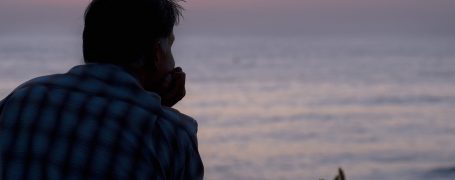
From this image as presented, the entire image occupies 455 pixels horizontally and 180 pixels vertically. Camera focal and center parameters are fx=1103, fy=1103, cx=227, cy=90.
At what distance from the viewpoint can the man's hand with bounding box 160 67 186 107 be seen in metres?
2.34

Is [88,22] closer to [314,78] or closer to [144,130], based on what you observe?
[144,130]

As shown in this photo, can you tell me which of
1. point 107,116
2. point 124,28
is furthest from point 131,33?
point 107,116

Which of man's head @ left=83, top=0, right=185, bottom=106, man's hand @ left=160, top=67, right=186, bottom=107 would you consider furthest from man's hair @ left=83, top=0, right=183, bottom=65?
man's hand @ left=160, top=67, right=186, bottom=107

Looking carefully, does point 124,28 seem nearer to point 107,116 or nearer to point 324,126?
point 107,116

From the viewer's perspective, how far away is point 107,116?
219cm

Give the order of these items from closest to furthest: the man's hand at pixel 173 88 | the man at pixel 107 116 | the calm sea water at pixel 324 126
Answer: the man at pixel 107 116 < the man's hand at pixel 173 88 < the calm sea water at pixel 324 126

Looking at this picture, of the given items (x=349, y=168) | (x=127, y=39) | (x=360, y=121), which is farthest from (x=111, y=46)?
(x=360, y=121)

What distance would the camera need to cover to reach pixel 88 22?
89.3 inches

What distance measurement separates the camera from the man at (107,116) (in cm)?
218

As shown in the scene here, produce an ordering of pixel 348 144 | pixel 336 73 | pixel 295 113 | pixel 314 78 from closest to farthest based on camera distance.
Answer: pixel 348 144 < pixel 295 113 < pixel 314 78 < pixel 336 73

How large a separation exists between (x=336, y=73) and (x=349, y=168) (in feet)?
113

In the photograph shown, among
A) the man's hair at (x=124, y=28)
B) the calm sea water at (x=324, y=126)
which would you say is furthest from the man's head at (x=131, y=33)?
the calm sea water at (x=324, y=126)

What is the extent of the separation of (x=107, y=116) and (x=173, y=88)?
0.22 meters

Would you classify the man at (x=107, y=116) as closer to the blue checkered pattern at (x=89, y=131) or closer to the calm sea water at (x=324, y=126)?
the blue checkered pattern at (x=89, y=131)
